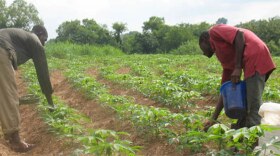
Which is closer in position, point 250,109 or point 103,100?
point 250,109

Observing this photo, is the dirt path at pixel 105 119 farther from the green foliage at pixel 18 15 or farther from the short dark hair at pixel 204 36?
the green foliage at pixel 18 15

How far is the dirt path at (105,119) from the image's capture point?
438cm

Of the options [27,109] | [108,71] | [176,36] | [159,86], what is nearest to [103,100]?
[159,86]

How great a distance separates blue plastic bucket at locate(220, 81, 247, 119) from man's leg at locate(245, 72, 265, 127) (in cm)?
5

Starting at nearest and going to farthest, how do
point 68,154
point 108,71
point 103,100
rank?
point 68,154 < point 103,100 < point 108,71

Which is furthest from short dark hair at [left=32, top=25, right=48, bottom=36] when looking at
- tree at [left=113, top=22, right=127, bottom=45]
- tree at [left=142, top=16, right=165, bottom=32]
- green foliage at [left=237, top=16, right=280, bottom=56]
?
tree at [left=142, top=16, right=165, bottom=32]

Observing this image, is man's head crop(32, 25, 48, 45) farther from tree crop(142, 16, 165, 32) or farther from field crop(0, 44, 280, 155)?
tree crop(142, 16, 165, 32)

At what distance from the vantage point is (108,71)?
12.0m

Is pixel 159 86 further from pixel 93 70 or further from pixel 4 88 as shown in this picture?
pixel 93 70

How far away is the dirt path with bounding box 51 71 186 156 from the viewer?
14.4 feet

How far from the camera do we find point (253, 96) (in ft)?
12.3

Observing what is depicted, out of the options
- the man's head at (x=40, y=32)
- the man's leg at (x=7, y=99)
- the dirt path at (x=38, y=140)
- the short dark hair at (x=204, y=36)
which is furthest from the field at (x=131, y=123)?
the man's head at (x=40, y=32)

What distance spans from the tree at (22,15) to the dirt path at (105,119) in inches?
1781

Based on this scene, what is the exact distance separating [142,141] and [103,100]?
1856 millimetres
